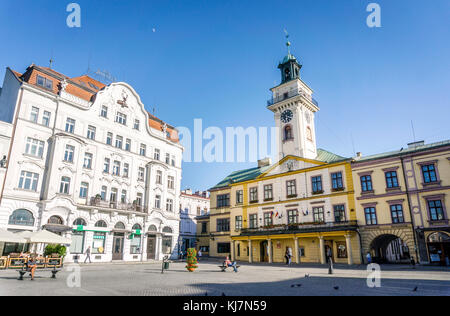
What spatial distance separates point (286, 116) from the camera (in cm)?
4341

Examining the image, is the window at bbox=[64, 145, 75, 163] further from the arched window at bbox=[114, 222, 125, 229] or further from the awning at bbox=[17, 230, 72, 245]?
the awning at bbox=[17, 230, 72, 245]

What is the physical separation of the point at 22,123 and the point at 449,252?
41.8 m

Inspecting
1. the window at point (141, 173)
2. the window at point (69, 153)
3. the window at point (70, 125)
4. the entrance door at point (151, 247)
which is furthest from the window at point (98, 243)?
the window at point (70, 125)

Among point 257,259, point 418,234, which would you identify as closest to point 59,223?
point 257,259

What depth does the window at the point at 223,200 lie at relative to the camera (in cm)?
4581

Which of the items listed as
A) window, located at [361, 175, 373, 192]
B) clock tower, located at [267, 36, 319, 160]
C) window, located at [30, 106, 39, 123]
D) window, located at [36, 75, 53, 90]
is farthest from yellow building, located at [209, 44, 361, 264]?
window, located at [36, 75, 53, 90]

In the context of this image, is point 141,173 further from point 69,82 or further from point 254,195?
point 254,195

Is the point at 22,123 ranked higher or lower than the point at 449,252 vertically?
higher

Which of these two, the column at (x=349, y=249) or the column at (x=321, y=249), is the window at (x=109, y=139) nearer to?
the column at (x=321, y=249)

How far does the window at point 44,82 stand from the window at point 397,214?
38556mm

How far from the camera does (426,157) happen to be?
2898 cm

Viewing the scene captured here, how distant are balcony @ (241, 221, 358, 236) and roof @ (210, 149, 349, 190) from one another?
7.75 m
